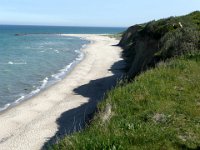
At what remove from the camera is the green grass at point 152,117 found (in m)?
8.49

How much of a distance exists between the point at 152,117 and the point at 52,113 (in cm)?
1510

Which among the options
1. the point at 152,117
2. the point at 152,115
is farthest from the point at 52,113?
the point at 152,117

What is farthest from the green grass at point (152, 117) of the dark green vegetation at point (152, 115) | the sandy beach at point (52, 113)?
the sandy beach at point (52, 113)

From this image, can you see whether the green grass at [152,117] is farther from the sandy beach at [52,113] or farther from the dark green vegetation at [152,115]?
the sandy beach at [52,113]

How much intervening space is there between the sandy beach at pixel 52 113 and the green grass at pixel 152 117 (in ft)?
7.64

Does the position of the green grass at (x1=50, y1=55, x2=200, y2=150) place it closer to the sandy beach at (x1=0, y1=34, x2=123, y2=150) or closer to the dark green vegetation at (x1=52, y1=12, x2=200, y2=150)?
the dark green vegetation at (x1=52, y1=12, x2=200, y2=150)

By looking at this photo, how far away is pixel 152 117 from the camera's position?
10344 mm

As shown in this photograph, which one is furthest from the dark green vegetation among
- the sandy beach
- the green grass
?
the sandy beach

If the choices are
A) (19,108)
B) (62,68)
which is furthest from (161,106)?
(62,68)

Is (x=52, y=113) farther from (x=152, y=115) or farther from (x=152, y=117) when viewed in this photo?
(x=152, y=117)

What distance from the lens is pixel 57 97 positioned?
2980 centimetres

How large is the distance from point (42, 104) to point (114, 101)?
16.2 meters

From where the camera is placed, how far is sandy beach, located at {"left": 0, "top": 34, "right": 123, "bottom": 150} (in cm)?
1942

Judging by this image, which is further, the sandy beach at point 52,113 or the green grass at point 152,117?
the sandy beach at point 52,113
